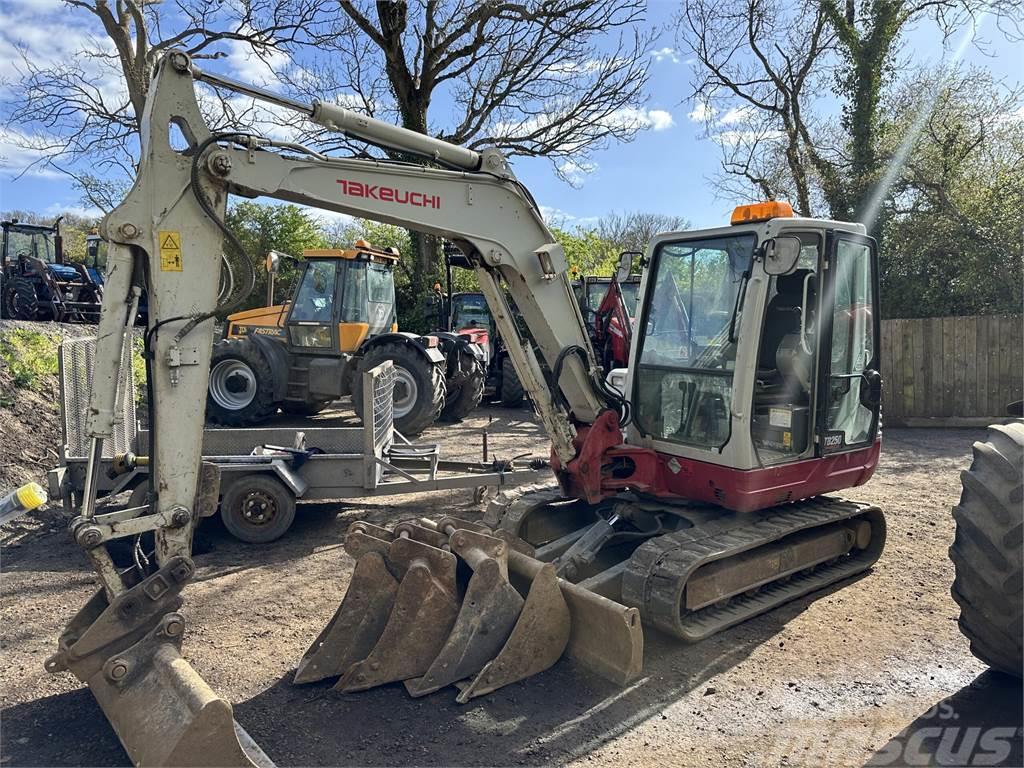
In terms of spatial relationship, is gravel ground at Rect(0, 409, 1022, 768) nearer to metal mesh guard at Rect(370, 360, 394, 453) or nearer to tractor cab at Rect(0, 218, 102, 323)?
metal mesh guard at Rect(370, 360, 394, 453)

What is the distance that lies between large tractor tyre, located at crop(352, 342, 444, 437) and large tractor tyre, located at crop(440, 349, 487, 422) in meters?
1.24

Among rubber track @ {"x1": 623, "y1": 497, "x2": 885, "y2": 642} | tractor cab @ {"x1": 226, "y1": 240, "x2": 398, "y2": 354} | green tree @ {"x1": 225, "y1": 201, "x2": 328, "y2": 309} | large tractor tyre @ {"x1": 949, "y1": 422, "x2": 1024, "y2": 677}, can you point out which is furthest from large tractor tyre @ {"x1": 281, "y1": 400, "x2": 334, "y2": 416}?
green tree @ {"x1": 225, "y1": 201, "x2": 328, "y2": 309}

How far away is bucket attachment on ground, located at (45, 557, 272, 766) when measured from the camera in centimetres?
265

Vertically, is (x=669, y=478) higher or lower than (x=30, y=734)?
higher

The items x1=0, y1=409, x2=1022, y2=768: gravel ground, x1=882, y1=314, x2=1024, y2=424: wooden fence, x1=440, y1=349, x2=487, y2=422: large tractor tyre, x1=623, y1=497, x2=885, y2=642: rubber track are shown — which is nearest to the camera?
x1=0, y1=409, x2=1022, y2=768: gravel ground

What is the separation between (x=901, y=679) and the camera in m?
3.65

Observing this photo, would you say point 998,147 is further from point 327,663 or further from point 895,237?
point 327,663

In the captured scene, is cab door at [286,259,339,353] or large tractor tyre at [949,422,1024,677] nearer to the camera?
large tractor tyre at [949,422,1024,677]

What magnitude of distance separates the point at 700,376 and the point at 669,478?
70cm

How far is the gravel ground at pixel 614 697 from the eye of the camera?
3.05m

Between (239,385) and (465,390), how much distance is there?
3.31 meters

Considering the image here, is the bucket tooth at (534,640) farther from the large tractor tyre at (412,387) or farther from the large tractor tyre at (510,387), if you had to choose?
the large tractor tyre at (510,387)

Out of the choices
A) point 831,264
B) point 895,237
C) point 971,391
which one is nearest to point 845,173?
point 895,237

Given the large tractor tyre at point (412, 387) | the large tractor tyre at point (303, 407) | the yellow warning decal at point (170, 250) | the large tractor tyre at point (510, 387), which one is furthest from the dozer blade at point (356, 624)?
the large tractor tyre at point (510, 387)
